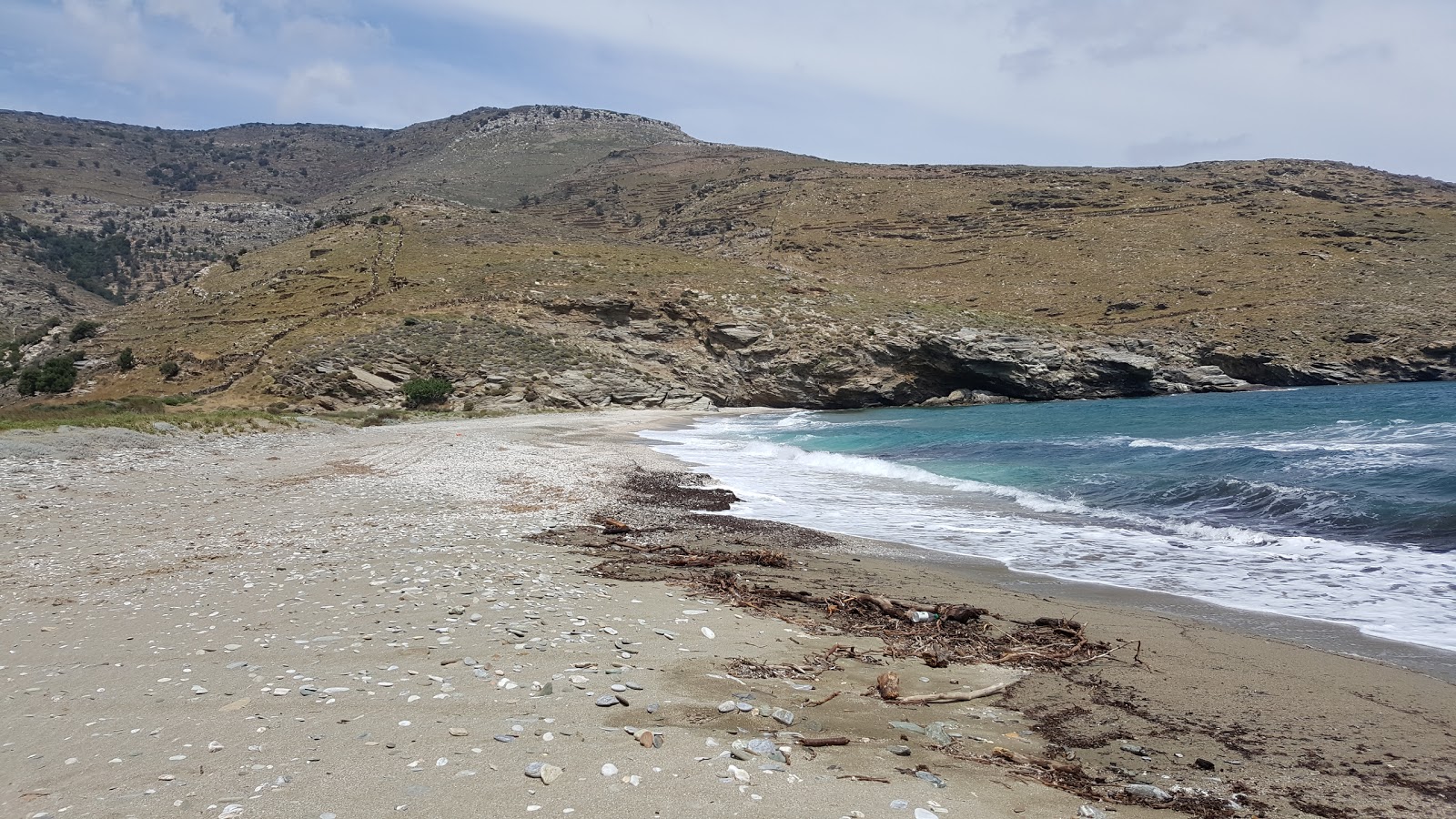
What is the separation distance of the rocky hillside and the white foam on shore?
81.4 feet

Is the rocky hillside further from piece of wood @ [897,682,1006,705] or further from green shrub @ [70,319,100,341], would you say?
piece of wood @ [897,682,1006,705]

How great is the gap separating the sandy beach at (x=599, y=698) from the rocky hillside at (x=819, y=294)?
1151 inches

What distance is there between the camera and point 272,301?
1768 inches

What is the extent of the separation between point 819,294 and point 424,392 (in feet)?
85.8

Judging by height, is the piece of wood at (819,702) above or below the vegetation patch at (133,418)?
above

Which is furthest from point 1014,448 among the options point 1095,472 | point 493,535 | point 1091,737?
point 1091,737

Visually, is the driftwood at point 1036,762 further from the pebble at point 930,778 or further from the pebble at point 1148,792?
the pebble at point 930,778

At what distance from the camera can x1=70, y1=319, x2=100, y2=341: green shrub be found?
137 feet

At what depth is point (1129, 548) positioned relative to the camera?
11.0 metres

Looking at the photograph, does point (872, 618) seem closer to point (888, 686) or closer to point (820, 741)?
point (888, 686)

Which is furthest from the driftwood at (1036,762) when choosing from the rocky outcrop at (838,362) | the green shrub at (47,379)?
the green shrub at (47,379)

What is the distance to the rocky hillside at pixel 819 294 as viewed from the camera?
4028 centimetres

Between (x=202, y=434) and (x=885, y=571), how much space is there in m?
20.1

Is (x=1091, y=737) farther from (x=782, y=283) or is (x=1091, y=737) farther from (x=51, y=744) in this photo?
(x=782, y=283)
